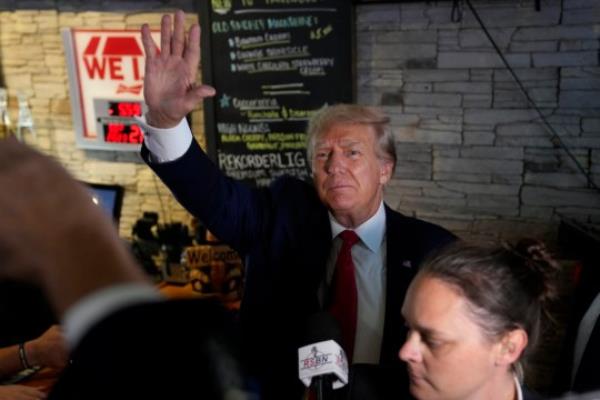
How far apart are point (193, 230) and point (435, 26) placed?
1.59m

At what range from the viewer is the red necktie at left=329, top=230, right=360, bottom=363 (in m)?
1.75

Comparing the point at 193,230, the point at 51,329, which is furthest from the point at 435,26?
the point at 51,329

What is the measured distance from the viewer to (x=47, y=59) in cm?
353

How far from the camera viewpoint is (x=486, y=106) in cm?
278

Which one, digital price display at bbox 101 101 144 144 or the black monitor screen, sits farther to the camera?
Answer: digital price display at bbox 101 101 144 144

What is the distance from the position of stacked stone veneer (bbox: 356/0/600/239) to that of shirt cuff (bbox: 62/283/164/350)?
2553 mm

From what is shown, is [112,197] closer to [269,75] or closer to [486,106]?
[269,75]

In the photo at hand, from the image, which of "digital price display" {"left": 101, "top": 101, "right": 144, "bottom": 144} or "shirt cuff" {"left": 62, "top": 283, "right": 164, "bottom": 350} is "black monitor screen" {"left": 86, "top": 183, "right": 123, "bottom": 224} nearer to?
"digital price display" {"left": 101, "top": 101, "right": 144, "bottom": 144}

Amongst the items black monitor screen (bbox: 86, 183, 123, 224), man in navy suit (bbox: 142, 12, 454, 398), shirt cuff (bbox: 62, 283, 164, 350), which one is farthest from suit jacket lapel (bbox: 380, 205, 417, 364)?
black monitor screen (bbox: 86, 183, 123, 224)

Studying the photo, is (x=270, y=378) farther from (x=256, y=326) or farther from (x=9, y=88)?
(x=9, y=88)

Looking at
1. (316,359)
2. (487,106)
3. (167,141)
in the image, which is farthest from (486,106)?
(316,359)

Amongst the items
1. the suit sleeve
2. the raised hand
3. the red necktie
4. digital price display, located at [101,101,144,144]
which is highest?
the raised hand

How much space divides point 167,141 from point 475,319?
893 mm

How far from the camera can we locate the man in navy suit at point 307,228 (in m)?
1.71
